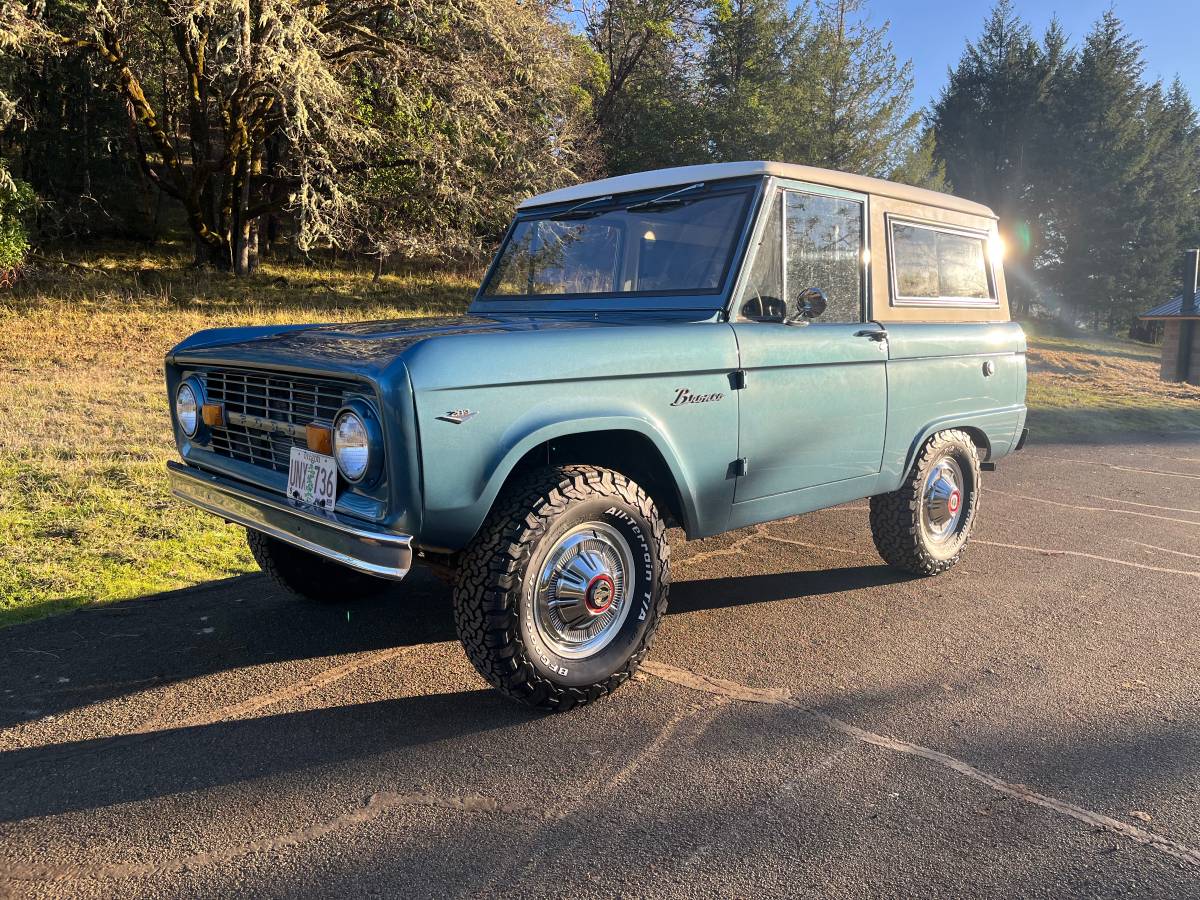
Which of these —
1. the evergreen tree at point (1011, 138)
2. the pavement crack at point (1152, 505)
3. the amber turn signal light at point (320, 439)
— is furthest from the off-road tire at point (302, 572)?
the evergreen tree at point (1011, 138)

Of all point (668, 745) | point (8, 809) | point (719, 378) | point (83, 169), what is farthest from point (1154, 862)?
point (83, 169)

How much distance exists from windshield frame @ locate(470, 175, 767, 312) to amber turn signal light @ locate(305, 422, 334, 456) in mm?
1572

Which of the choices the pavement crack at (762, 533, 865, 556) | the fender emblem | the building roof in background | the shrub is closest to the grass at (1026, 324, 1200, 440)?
the building roof in background

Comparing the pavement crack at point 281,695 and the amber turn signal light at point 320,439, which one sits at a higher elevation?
the amber turn signal light at point 320,439

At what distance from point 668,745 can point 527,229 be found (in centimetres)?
278

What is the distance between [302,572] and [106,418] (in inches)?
208

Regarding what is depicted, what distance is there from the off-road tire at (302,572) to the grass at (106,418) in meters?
0.77

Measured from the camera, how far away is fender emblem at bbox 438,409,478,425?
106 inches

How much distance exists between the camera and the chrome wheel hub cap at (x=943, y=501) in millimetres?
4719

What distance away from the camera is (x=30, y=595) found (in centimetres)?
417

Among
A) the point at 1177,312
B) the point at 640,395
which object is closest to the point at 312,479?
the point at 640,395

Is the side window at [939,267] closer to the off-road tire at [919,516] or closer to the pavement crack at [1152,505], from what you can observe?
the off-road tire at [919,516]

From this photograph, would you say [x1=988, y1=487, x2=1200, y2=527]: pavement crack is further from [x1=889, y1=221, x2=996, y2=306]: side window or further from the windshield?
the windshield

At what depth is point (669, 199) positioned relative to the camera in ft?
12.9
